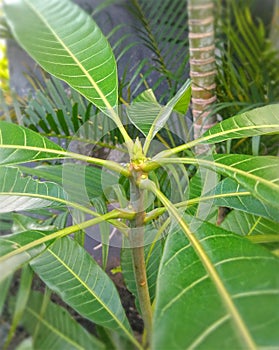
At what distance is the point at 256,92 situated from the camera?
0.88 meters

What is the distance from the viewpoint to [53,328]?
1.26 ft

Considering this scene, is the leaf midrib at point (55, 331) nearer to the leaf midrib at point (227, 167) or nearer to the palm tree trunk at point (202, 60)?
the leaf midrib at point (227, 167)

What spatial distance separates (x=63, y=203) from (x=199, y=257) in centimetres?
21

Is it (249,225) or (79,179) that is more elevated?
(79,179)

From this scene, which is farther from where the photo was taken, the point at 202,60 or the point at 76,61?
the point at 202,60

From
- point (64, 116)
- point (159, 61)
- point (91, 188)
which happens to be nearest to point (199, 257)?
point (91, 188)

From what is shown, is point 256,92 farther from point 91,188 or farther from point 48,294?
point 48,294

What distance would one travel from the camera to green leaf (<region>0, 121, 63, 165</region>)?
45cm

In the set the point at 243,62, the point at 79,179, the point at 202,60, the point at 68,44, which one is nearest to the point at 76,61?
the point at 68,44

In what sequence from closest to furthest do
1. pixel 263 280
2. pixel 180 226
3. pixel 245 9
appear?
pixel 263 280
pixel 180 226
pixel 245 9

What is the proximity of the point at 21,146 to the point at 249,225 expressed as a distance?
31 centimetres

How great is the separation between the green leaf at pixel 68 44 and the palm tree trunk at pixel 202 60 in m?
0.30

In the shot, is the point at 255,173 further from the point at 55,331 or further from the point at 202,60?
the point at 202,60

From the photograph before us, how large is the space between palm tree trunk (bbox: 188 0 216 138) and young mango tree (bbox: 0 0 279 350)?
0.22m
